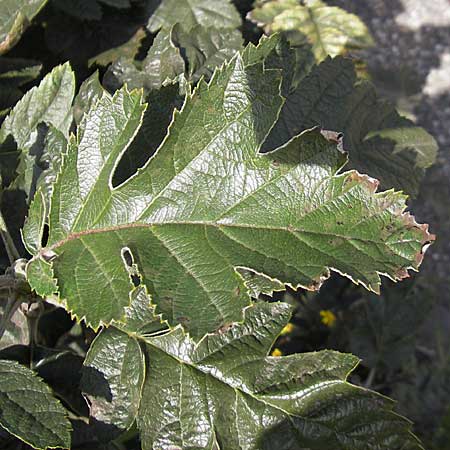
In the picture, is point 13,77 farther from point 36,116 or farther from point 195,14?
point 195,14

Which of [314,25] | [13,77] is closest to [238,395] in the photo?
[13,77]

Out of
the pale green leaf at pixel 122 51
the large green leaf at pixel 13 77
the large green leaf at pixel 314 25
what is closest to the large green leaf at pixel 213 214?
the large green leaf at pixel 13 77

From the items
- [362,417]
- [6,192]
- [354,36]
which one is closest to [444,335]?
[354,36]

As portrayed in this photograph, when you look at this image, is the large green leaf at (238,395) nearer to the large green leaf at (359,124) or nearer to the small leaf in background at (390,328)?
the large green leaf at (359,124)

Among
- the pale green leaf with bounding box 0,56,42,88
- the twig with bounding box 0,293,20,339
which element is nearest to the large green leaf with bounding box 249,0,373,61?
the pale green leaf with bounding box 0,56,42,88

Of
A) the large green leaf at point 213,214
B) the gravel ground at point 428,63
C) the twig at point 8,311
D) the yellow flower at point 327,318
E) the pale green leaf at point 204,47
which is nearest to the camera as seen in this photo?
the large green leaf at point 213,214

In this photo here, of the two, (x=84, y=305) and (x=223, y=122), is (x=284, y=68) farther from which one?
(x=84, y=305)

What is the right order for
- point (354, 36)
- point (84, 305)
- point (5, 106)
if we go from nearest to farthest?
1. point (84, 305)
2. point (5, 106)
3. point (354, 36)
